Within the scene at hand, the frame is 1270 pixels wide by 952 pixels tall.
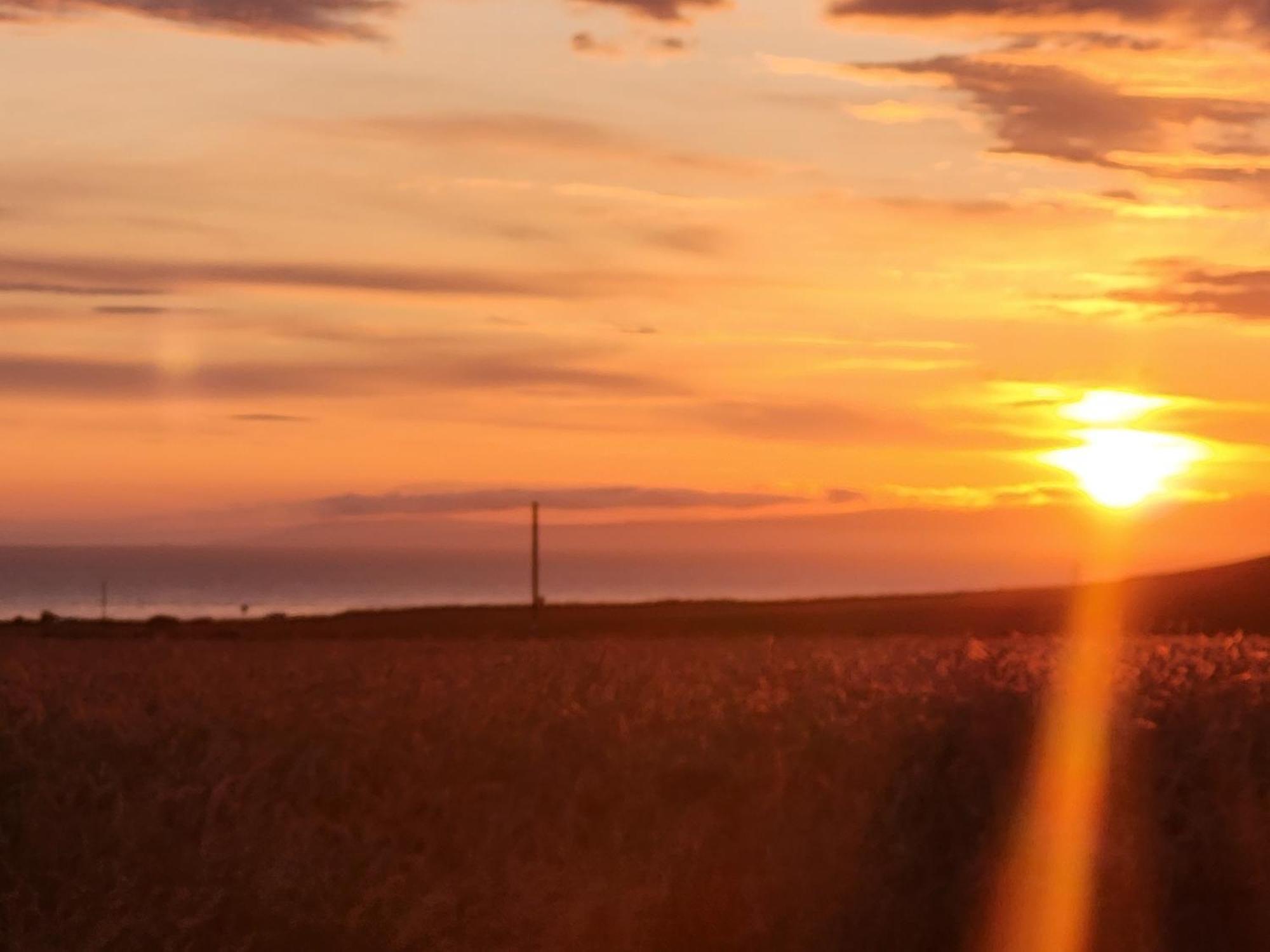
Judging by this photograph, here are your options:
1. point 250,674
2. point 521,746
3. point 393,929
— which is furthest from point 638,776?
point 250,674

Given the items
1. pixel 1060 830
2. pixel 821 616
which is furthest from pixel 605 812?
pixel 821 616

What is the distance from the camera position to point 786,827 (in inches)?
408

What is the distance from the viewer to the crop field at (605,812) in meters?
9.86

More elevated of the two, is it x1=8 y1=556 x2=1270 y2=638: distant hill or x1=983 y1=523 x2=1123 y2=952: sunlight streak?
x1=8 y1=556 x2=1270 y2=638: distant hill

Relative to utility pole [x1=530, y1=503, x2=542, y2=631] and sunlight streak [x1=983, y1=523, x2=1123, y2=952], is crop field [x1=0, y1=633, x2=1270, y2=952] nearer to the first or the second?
sunlight streak [x1=983, y1=523, x2=1123, y2=952]

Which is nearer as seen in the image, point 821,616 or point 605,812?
point 605,812

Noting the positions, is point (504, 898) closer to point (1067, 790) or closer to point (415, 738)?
point (415, 738)

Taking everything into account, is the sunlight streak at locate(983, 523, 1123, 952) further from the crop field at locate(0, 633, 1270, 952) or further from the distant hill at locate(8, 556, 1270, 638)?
the distant hill at locate(8, 556, 1270, 638)

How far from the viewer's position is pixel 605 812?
34.9 ft

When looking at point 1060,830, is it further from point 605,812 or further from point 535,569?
point 535,569

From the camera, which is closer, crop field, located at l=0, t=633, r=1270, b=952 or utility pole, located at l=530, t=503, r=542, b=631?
crop field, located at l=0, t=633, r=1270, b=952

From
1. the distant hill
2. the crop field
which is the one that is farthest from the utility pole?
the crop field

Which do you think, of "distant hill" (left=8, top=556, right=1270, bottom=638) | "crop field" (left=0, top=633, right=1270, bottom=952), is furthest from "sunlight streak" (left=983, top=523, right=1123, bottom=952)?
"distant hill" (left=8, top=556, right=1270, bottom=638)

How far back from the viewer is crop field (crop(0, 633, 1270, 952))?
986cm
